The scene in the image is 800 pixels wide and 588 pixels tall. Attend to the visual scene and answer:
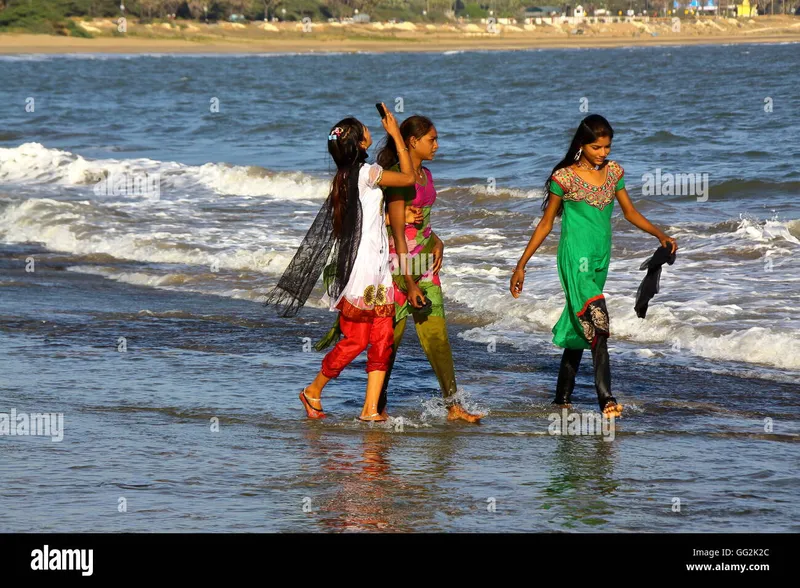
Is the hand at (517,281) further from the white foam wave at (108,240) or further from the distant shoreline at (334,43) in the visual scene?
the distant shoreline at (334,43)

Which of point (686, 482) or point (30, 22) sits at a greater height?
point (30, 22)

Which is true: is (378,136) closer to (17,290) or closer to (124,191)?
(124,191)

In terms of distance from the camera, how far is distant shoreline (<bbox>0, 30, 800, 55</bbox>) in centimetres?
9850

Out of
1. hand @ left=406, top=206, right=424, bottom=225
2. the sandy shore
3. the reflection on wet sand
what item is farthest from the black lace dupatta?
the sandy shore

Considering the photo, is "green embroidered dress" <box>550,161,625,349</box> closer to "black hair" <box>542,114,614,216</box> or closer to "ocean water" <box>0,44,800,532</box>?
"black hair" <box>542,114,614,216</box>

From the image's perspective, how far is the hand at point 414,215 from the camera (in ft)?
19.9

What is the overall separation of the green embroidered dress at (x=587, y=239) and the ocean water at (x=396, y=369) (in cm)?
60

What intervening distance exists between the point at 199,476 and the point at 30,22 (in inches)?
4205

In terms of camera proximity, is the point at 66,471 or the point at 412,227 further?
the point at 412,227

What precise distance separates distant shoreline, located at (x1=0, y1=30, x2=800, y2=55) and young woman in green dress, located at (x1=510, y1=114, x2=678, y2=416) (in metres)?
90.4

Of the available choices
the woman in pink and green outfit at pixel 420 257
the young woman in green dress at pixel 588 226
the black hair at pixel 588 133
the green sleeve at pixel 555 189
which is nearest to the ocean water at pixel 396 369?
the woman in pink and green outfit at pixel 420 257

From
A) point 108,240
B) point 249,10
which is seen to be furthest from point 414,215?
point 249,10
